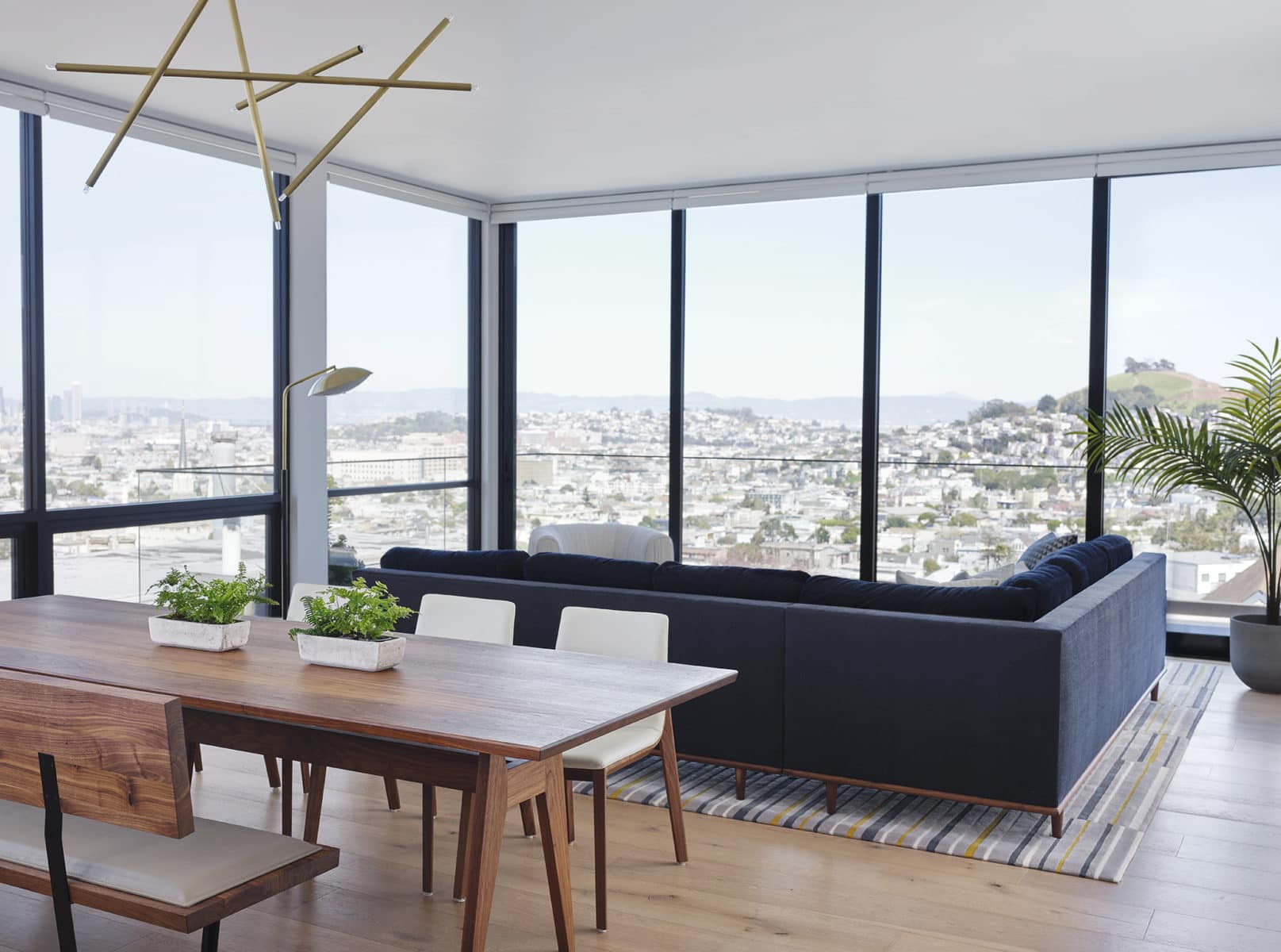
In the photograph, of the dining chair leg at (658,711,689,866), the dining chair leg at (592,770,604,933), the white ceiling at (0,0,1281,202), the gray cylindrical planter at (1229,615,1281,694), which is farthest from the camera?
the gray cylindrical planter at (1229,615,1281,694)

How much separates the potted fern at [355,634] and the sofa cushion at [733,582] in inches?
54.1

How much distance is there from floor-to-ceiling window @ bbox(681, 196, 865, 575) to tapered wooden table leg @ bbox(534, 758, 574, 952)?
15.6 feet

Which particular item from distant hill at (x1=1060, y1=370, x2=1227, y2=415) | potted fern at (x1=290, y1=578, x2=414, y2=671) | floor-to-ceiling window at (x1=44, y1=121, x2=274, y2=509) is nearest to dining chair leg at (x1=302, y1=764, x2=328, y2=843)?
potted fern at (x1=290, y1=578, x2=414, y2=671)

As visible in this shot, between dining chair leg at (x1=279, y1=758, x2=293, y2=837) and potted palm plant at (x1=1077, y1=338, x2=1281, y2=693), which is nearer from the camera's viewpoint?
dining chair leg at (x1=279, y1=758, x2=293, y2=837)

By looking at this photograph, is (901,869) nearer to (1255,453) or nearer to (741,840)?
(741,840)

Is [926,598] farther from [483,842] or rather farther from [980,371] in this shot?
[980,371]

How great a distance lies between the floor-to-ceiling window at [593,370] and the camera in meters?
8.03

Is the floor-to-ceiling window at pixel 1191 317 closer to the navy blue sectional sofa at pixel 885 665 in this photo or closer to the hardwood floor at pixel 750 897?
the navy blue sectional sofa at pixel 885 665

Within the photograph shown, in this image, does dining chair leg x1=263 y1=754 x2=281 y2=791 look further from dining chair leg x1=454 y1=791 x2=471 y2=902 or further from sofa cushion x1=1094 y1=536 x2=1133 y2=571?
sofa cushion x1=1094 y1=536 x2=1133 y2=571

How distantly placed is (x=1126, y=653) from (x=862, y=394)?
2.96 metres

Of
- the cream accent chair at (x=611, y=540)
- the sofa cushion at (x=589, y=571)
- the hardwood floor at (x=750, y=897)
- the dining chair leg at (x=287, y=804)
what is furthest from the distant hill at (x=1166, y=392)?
the dining chair leg at (x=287, y=804)

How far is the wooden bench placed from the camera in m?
2.22

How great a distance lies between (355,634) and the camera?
10.2 ft

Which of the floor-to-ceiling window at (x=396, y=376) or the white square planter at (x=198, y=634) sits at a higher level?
the floor-to-ceiling window at (x=396, y=376)
